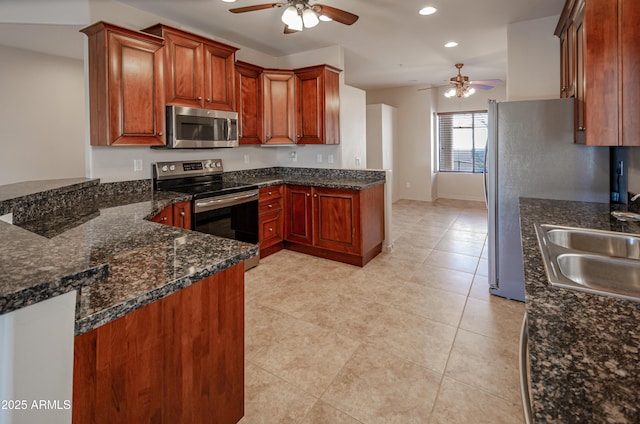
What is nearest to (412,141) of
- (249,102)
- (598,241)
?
(249,102)

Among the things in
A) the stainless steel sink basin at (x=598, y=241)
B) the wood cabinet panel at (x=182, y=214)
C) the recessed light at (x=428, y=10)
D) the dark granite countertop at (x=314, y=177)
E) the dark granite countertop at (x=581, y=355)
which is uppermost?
the recessed light at (x=428, y=10)

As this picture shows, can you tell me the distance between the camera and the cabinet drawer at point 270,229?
3.95 metres

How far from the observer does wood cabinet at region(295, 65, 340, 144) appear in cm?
414

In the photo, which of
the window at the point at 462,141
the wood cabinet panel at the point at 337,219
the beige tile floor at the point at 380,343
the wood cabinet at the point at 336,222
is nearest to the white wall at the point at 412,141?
the window at the point at 462,141

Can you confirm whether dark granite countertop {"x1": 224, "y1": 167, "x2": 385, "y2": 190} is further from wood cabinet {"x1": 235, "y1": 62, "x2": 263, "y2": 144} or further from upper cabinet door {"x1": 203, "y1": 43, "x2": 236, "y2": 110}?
upper cabinet door {"x1": 203, "y1": 43, "x2": 236, "y2": 110}

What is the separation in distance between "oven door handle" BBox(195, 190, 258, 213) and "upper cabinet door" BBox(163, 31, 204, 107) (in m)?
0.95

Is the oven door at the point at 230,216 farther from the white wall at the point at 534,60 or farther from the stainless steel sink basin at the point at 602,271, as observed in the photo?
the white wall at the point at 534,60

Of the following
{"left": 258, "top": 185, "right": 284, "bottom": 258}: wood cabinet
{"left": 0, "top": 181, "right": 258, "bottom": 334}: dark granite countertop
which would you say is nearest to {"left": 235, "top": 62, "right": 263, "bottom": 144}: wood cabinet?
{"left": 258, "top": 185, "right": 284, "bottom": 258}: wood cabinet

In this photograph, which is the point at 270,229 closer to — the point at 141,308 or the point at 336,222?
the point at 336,222

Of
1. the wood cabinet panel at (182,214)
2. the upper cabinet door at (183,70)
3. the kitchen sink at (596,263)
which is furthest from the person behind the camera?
the upper cabinet door at (183,70)

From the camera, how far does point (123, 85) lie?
2.76 m

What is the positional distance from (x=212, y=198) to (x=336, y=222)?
140 centimetres

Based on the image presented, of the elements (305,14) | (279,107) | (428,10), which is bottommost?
(279,107)

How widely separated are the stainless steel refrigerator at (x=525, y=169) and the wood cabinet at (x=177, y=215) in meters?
2.67
